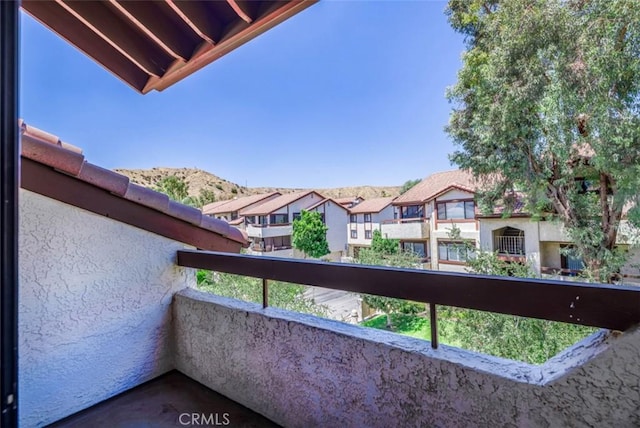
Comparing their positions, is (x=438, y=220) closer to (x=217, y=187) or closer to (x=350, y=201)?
(x=350, y=201)

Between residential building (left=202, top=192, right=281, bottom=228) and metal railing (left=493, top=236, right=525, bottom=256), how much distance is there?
8395 mm

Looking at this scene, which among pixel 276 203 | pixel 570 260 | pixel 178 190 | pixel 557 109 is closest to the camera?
pixel 557 109

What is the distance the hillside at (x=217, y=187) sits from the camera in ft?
29.2

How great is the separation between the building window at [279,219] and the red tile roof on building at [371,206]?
121 inches

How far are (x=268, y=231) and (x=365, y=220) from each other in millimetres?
4324

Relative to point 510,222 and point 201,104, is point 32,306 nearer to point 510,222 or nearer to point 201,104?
point 510,222

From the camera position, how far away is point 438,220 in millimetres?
10188

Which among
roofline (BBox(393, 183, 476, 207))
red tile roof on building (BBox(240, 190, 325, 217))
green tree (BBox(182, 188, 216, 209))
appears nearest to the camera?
roofline (BBox(393, 183, 476, 207))

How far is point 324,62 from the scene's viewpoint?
28.8 feet

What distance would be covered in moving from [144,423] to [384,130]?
13.8m

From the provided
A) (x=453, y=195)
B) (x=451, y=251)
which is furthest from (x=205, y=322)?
(x=453, y=195)

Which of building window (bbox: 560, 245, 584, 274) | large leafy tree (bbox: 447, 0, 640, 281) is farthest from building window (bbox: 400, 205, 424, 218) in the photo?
building window (bbox: 560, 245, 584, 274)

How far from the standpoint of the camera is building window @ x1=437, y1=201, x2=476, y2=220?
9.30 metres

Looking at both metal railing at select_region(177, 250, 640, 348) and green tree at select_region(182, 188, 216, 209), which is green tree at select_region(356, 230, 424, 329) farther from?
green tree at select_region(182, 188, 216, 209)
